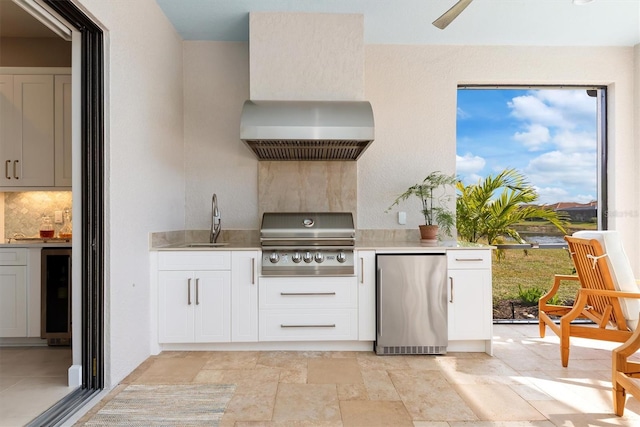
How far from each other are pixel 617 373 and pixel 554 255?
239cm

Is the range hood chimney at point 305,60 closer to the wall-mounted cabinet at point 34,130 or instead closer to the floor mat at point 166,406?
the wall-mounted cabinet at point 34,130

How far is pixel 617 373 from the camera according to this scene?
2.08 m

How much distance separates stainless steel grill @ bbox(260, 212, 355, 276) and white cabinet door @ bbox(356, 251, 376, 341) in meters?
0.09

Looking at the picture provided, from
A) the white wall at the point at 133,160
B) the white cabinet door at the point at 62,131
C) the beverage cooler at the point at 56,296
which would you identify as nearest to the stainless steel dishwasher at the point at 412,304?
the white wall at the point at 133,160

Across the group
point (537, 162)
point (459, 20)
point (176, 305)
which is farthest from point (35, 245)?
point (537, 162)

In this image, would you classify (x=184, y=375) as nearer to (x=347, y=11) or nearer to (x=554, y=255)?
(x=347, y=11)

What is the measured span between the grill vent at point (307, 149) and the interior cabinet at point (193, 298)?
3.15 feet

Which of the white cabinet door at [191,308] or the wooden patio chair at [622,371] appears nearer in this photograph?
the wooden patio chair at [622,371]

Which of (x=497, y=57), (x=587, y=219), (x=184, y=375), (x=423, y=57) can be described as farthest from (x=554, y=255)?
(x=184, y=375)

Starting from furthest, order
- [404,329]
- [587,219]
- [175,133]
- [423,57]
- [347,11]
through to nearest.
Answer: [587,219] < [423,57] < [175,133] < [347,11] < [404,329]

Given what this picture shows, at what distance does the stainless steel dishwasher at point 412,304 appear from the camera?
3037 millimetres

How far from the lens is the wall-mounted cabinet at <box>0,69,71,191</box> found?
3318 mm

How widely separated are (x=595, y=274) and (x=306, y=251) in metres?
1.99

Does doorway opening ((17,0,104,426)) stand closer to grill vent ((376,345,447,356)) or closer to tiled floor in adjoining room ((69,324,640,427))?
tiled floor in adjoining room ((69,324,640,427))
